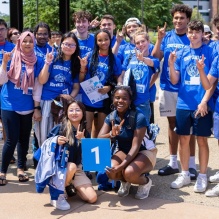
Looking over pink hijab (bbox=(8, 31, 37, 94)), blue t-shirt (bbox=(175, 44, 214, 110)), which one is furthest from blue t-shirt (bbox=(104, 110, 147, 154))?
pink hijab (bbox=(8, 31, 37, 94))

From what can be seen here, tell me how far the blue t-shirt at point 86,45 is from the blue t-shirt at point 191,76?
120 cm

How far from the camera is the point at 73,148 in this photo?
14.4ft

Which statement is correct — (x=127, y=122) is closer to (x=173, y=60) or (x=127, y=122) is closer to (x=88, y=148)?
(x=88, y=148)

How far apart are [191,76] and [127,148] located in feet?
3.47

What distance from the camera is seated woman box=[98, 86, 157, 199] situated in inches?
166

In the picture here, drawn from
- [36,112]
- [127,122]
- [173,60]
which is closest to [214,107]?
[173,60]

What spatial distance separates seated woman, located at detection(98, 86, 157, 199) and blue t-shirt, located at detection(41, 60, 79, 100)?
766 mm

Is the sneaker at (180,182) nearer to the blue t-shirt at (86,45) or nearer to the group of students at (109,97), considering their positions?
the group of students at (109,97)

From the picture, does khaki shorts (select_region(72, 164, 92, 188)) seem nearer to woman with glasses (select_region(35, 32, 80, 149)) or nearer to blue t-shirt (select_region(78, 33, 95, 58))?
woman with glasses (select_region(35, 32, 80, 149))

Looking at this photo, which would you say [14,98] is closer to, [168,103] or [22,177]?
[22,177]

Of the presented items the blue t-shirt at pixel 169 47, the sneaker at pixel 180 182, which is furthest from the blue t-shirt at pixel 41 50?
the sneaker at pixel 180 182

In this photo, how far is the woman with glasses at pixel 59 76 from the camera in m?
4.78

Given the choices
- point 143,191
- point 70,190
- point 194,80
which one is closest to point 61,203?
point 70,190

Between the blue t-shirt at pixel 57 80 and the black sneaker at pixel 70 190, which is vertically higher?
the blue t-shirt at pixel 57 80
